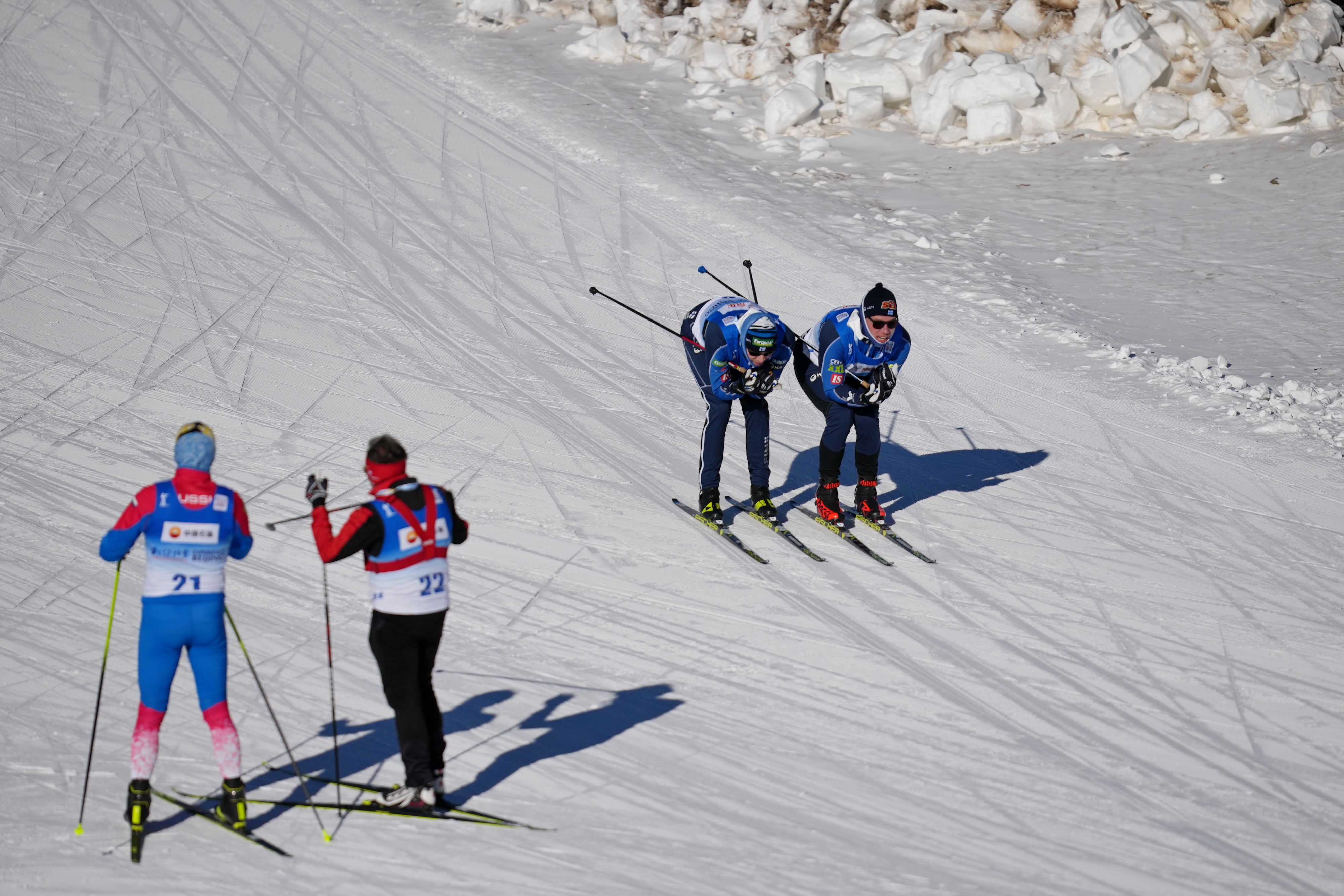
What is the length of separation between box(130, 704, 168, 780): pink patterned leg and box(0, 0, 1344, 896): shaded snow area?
0.32 metres

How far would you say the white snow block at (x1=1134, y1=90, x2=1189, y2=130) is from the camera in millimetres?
16609

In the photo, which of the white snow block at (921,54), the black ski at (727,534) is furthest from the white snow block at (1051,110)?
the black ski at (727,534)

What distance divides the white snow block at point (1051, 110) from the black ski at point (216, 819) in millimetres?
14705

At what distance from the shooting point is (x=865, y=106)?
686 inches

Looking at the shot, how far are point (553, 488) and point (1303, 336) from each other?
752cm

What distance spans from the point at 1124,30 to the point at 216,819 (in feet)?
51.2

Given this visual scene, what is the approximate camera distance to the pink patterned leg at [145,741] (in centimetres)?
490

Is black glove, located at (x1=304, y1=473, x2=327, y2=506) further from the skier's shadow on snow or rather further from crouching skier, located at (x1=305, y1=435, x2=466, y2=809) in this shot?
the skier's shadow on snow

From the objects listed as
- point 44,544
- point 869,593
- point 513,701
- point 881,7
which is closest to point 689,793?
point 513,701

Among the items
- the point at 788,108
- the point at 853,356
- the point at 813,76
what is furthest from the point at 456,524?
the point at 813,76

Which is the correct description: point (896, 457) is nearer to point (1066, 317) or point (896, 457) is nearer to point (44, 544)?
point (1066, 317)

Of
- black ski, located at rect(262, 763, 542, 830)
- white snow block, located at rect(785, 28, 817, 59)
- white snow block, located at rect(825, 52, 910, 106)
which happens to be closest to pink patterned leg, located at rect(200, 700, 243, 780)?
black ski, located at rect(262, 763, 542, 830)

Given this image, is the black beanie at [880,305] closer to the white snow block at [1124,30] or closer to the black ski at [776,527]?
the black ski at [776,527]

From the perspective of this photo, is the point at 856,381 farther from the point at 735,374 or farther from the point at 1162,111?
the point at 1162,111
